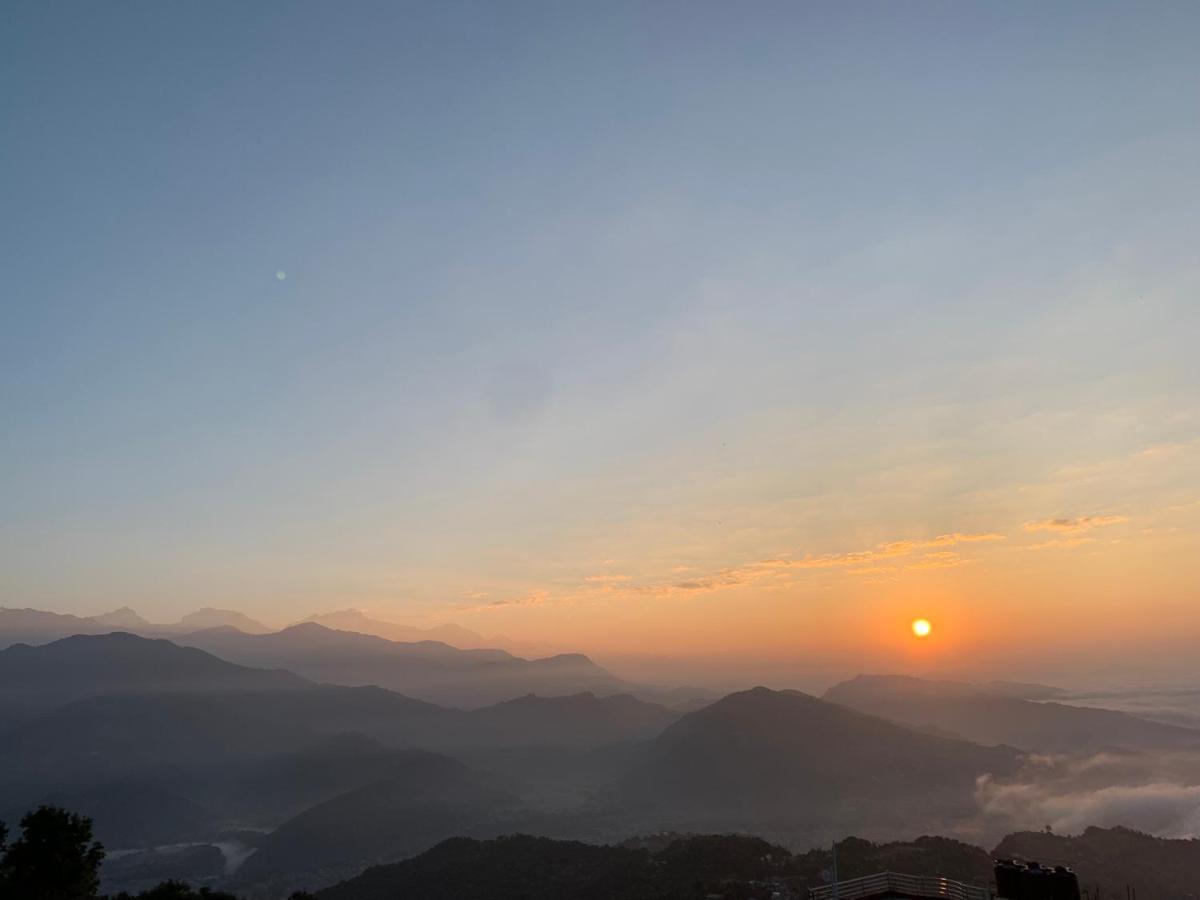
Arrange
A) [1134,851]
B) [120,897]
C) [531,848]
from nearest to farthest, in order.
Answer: [120,897] < [1134,851] < [531,848]

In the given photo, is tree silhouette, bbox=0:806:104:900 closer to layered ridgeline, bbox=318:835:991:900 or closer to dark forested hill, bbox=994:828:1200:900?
layered ridgeline, bbox=318:835:991:900

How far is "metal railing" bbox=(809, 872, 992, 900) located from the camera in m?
45.9

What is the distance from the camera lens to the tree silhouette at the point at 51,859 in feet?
226

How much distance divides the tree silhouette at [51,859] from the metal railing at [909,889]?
238 ft

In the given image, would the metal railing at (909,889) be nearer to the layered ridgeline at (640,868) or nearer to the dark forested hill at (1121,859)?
the layered ridgeline at (640,868)

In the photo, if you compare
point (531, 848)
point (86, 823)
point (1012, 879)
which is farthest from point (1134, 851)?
point (86, 823)

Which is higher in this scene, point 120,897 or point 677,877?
point 120,897

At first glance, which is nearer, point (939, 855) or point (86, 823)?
point (86, 823)

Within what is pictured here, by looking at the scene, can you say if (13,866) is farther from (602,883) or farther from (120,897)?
(602,883)

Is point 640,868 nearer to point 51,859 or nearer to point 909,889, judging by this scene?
point 51,859

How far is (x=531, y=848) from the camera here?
598 ft

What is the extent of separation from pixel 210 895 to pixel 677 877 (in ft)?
329

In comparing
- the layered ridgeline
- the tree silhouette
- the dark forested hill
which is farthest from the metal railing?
the dark forested hill

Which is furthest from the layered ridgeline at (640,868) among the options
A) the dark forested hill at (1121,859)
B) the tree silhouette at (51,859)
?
the tree silhouette at (51,859)
